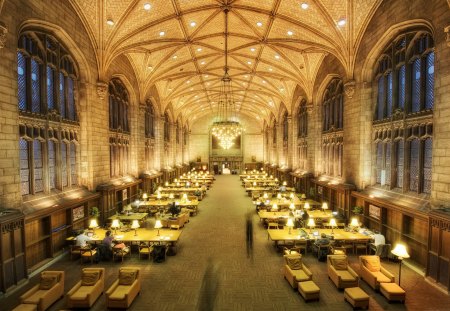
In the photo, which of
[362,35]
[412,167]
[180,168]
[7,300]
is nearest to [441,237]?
[412,167]

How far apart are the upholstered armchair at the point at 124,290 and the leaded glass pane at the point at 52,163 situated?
20.7ft

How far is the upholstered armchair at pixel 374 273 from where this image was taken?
8234 millimetres

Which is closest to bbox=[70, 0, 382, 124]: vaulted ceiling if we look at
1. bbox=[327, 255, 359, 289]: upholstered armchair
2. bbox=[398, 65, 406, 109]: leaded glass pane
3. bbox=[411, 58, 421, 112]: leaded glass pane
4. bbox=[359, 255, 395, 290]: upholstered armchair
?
bbox=[398, 65, 406, 109]: leaded glass pane

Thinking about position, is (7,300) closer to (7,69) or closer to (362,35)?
(7,69)

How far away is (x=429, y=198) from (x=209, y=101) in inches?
1226

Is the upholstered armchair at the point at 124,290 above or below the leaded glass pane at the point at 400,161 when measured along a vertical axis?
below

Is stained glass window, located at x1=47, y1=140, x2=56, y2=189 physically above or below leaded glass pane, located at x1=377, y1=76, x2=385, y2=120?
below

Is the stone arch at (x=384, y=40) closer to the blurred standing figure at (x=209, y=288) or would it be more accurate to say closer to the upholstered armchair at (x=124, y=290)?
the blurred standing figure at (x=209, y=288)

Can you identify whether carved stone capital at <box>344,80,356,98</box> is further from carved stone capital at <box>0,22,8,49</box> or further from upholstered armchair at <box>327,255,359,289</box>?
carved stone capital at <box>0,22,8,49</box>

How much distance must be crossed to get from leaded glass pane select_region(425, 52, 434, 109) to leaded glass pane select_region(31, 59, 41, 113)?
14579 mm

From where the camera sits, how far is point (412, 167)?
10914 mm

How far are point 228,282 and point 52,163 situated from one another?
8.95 metres

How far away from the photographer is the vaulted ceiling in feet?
43.7

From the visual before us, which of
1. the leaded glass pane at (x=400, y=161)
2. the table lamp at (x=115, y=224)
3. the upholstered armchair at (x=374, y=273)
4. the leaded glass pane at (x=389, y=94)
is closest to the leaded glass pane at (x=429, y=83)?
the leaded glass pane at (x=400, y=161)
